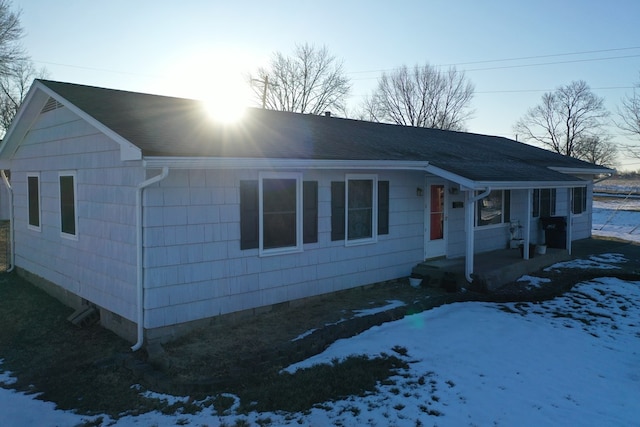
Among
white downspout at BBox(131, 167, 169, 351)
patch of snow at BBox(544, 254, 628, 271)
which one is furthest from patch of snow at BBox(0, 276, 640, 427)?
patch of snow at BBox(544, 254, 628, 271)

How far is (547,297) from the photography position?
938cm

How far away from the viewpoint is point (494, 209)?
509 inches

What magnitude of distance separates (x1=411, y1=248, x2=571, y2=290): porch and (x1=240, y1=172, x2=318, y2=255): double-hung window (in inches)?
113

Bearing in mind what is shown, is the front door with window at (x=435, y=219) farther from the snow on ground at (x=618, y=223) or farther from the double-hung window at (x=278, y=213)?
the snow on ground at (x=618, y=223)

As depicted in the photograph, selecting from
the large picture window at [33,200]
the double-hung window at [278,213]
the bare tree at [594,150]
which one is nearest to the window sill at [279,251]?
the double-hung window at [278,213]

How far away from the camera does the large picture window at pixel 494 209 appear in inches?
488

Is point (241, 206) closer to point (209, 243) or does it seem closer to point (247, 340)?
point (209, 243)

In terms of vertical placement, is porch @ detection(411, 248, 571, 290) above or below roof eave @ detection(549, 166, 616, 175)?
below

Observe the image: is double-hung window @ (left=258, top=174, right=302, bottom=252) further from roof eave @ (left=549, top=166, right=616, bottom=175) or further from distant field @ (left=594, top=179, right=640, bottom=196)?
distant field @ (left=594, top=179, right=640, bottom=196)

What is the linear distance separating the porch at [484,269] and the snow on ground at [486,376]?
3.35 ft

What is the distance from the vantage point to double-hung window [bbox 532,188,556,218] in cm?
1474

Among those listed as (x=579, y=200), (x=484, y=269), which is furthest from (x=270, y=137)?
(x=579, y=200)

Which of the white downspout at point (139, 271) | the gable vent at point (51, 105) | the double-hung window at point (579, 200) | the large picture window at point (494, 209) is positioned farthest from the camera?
the double-hung window at point (579, 200)

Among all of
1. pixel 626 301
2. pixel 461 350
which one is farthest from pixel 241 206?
pixel 626 301
